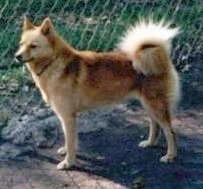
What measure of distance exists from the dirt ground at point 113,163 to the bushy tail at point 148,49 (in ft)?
2.00

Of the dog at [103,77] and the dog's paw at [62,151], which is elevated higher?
the dog at [103,77]

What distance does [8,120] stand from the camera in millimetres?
6062

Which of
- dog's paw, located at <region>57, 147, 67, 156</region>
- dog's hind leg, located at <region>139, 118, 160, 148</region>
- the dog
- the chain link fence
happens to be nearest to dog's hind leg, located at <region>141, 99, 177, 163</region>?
the dog

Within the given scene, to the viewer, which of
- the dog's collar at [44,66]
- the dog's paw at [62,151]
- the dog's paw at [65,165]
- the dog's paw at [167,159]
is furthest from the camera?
the dog's paw at [62,151]

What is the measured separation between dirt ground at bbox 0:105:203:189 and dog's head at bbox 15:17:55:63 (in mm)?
740

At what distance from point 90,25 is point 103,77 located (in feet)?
7.87

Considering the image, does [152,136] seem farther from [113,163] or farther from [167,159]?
[113,163]

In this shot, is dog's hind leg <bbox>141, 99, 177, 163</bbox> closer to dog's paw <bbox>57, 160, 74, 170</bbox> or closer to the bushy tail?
the bushy tail

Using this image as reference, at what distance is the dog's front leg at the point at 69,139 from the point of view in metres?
5.29

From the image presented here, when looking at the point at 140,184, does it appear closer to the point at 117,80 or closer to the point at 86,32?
the point at 117,80

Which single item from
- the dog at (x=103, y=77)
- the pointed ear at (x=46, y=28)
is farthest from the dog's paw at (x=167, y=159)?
the pointed ear at (x=46, y=28)

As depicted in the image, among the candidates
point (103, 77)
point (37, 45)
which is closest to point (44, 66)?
point (37, 45)

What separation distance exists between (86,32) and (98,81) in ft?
7.26

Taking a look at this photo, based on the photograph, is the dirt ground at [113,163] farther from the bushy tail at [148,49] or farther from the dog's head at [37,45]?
the dog's head at [37,45]
